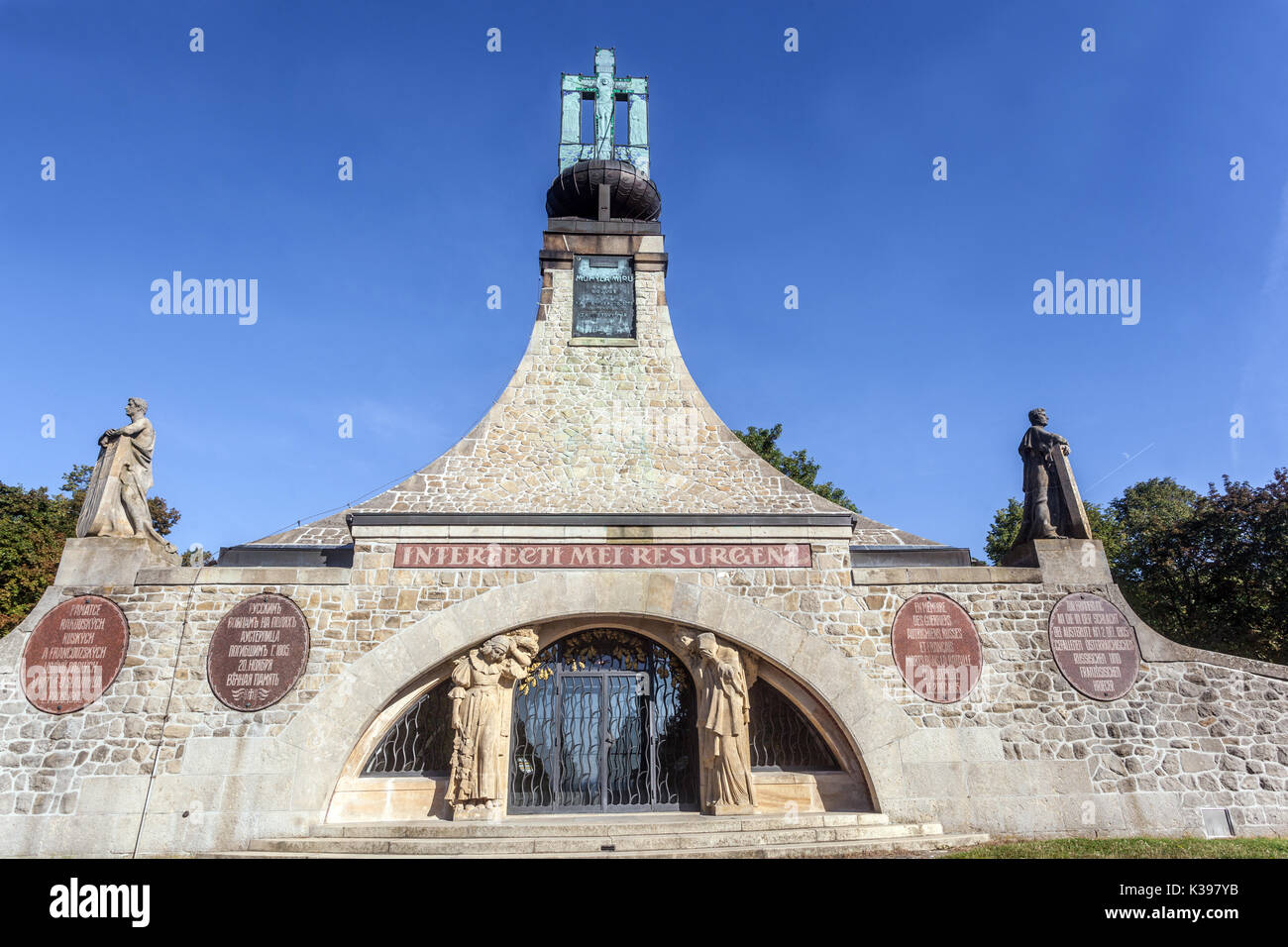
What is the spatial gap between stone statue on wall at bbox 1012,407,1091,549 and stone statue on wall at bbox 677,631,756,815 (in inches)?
195

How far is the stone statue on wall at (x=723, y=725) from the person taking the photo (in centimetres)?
1069

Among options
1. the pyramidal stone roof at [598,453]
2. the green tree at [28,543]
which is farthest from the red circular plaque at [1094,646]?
the green tree at [28,543]

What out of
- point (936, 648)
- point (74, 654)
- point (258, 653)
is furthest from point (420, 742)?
point (936, 648)

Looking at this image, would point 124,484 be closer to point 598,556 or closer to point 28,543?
point 598,556

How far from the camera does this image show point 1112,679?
11.2m

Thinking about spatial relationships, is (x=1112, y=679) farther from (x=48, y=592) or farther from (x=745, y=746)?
(x=48, y=592)

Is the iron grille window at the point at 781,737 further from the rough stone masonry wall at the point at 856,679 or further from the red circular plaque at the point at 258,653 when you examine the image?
the red circular plaque at the point at 258,653

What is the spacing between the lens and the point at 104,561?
37.3ft

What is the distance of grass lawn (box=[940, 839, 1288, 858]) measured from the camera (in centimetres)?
926
